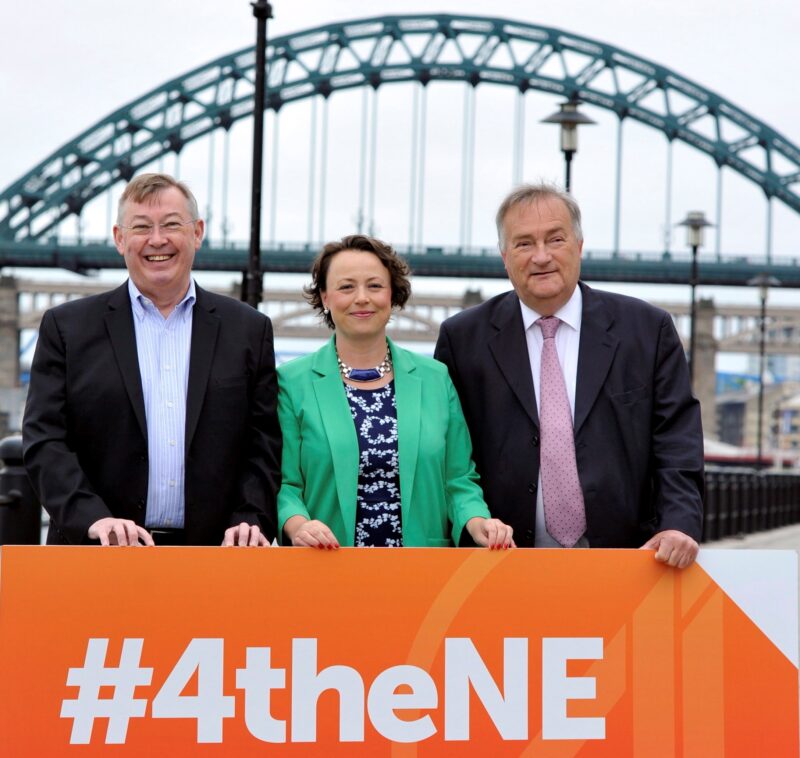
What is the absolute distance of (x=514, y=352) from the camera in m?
4.04

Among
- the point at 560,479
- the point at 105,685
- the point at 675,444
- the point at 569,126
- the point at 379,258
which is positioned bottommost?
the point at 105,685

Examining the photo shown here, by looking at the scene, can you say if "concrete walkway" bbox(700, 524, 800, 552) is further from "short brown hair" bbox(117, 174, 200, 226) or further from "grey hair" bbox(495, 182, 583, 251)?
"short brown hair" bbox(117, 174, 200, 226)

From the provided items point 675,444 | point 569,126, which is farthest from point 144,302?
point 569,126

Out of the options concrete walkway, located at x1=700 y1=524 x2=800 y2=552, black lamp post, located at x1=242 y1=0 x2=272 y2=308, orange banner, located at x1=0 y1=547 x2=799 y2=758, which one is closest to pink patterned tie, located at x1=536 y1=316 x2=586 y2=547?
orange banner, located at x1=0 y1=547 x2=799 y2=758

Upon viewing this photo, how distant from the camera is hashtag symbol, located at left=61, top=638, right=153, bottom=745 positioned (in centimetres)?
338

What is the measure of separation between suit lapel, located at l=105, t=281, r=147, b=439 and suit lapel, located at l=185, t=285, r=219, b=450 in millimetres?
123

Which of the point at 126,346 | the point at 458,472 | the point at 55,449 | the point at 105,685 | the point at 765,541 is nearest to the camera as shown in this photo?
the point at 105,685

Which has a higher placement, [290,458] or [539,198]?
[539,198]

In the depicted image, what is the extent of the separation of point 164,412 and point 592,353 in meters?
1.19

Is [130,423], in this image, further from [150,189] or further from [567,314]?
[567,314]

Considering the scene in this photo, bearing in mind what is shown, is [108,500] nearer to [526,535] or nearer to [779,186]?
[526,535]

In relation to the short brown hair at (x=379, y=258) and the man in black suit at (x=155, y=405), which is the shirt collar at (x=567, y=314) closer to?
the short brown hair at (x=379, y=258)

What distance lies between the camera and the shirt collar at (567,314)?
13.4 feet

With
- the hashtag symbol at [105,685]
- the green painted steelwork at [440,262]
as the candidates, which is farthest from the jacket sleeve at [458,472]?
the green painted steelwork at [440,262]
